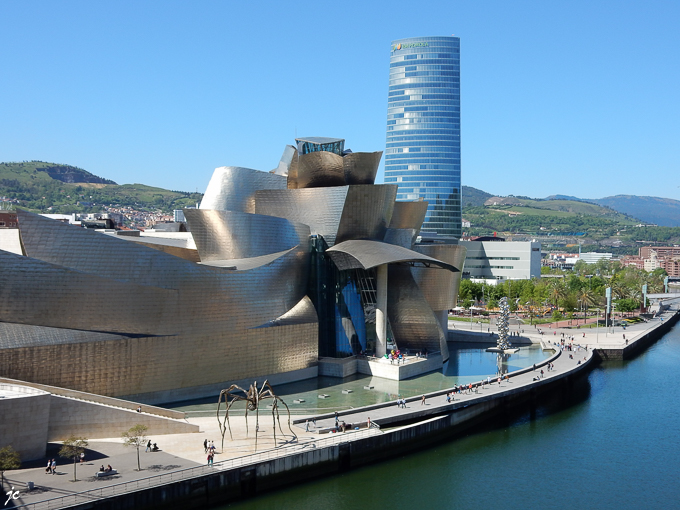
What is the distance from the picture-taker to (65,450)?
954 inches

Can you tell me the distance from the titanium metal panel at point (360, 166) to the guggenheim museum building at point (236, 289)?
0.09 metres

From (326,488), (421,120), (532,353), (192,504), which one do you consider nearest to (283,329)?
(326,488)

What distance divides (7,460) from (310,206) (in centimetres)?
2643

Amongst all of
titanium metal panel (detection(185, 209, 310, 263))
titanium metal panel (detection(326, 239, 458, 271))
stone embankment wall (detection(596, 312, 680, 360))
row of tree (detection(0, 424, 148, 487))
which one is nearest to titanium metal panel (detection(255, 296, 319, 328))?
titanium metal panel (detection(326, 239, 458, 271))

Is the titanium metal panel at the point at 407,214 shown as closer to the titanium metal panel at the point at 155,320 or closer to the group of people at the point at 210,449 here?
the titanium metal panel at the point at 155,320

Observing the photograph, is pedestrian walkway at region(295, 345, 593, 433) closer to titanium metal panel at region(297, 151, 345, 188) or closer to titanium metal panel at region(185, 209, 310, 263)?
titanium metal panel at region(185, 209, 310, 263)

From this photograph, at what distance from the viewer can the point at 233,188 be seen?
46.0 metres

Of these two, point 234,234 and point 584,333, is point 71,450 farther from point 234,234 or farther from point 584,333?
point 584,333

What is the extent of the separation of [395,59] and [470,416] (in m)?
104

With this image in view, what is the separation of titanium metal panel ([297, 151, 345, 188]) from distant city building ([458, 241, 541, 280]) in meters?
75.6

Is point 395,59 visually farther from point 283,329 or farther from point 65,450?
point 65,450

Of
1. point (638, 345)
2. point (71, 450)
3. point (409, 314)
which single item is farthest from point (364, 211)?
point (638, 345)

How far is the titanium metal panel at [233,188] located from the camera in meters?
45.7

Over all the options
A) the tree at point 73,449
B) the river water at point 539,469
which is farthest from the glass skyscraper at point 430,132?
the tree at point 73,449
